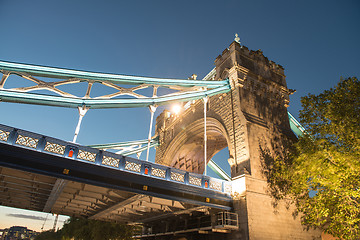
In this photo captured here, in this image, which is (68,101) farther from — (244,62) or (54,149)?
(244,62)

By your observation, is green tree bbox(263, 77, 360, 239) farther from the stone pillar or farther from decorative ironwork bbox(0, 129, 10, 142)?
decorative ironwork bbox(0, 129, 10, 142)

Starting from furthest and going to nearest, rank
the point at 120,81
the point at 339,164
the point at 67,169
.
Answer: the point at 120,81 → the point at 339,164 → the point at 67,169

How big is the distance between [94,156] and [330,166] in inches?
451

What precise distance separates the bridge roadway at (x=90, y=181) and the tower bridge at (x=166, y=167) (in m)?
0.04

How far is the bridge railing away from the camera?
9.59 metres

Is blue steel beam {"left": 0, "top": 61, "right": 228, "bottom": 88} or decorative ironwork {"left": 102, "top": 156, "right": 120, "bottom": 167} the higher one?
blue steel beam {"left": 0, "top": 61, "right": 228, "bottom": 88}

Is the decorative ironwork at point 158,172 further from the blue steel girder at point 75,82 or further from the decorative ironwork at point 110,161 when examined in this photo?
the blue steel girder at point 75,82

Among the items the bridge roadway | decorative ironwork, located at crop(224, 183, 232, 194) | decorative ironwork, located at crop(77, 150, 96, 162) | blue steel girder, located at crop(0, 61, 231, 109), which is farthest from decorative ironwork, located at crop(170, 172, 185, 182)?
blue steel girder, located at crop(0, 61, 231, 109)

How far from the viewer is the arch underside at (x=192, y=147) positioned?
76.2 ft

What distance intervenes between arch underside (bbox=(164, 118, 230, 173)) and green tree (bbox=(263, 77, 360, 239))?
25.6ft

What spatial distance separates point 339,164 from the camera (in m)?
12.5

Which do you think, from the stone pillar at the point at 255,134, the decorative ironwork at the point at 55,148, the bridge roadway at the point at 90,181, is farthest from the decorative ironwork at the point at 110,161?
the stone pillar at the point at 255,134

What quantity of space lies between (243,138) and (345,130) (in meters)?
5.57

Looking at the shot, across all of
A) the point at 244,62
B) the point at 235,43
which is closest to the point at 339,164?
the point at 244,62
